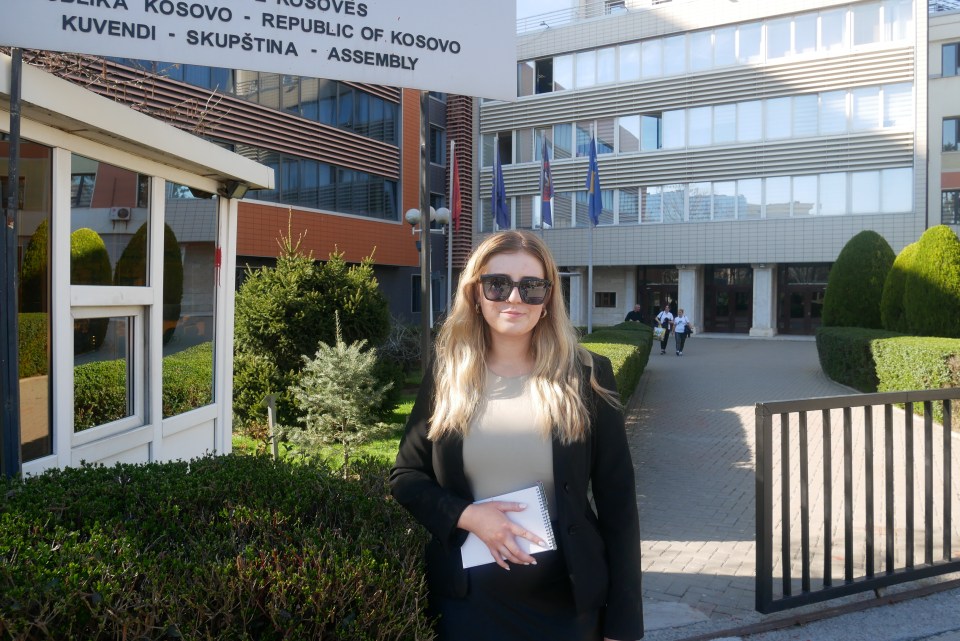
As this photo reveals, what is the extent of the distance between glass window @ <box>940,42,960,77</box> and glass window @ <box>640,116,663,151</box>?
12.2m

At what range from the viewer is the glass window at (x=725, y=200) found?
38281 mm

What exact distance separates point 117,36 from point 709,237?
1500 inches

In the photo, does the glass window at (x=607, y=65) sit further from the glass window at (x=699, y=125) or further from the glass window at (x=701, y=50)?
the glass window at (x=699, y=125)

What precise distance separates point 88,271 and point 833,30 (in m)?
37.6

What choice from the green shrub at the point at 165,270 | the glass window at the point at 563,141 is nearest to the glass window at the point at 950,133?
the glass window at the point at 563,141

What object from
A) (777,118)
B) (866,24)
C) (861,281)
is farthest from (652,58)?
(861,281)

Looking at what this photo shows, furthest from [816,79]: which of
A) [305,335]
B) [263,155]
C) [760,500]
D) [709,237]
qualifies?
[760,500]

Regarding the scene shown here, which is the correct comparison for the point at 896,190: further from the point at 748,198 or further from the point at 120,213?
the point at 120,213

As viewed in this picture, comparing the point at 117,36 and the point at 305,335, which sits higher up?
the point at 117,36

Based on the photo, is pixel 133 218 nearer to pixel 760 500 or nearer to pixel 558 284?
pixel 558 284

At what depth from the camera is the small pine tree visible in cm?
1019

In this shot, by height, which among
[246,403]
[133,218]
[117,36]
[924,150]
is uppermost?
[924,150]

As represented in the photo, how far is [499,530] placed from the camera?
7.29 ft

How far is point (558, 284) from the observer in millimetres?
2529
